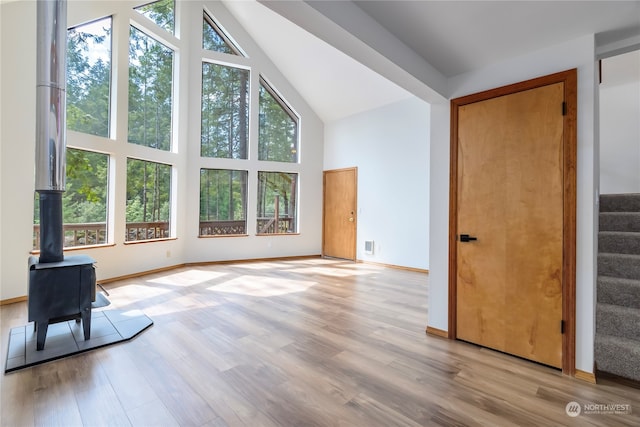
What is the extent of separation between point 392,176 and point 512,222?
3.66 metres

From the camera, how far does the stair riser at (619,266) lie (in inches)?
97.8

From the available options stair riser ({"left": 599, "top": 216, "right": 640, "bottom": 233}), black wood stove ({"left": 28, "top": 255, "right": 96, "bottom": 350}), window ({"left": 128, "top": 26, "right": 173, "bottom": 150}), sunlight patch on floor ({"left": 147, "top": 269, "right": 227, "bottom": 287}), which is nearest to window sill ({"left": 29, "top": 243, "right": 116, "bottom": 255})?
sunlight patch on floor ({"left": 147, "top": 269, "right": 227, "bottom": 287})

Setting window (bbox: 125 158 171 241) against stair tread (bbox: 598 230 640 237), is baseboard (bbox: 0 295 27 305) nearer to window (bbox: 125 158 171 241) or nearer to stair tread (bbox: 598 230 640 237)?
window (bbox: 125 158 171 241)

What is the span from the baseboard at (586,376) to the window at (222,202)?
559cm

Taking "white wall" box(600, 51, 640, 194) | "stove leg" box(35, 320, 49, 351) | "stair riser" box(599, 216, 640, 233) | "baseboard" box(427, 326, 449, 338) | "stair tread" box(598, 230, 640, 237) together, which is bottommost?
"baseboard" box(427, 326, 449, 338)

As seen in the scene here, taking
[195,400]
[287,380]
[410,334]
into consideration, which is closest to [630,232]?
[410,334]

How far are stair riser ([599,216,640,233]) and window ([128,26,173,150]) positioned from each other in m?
6.26

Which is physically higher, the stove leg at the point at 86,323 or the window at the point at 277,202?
the window at the point at 277,202

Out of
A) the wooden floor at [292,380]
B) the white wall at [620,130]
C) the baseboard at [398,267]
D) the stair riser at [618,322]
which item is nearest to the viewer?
the wooden floor at [292,380]

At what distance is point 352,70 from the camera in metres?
5.68

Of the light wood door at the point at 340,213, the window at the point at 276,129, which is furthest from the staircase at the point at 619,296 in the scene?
the window at the point at 276,129

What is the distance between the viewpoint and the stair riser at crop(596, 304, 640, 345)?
7.12 ft

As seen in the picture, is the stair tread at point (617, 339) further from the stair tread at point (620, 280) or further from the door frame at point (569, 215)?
the stair tread at point (620, 280)

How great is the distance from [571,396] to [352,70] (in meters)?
5.48
